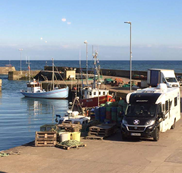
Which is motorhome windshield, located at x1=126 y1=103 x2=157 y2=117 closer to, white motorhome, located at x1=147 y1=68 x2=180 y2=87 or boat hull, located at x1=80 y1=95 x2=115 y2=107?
boat hull, located at x1=80 y1=95 x2=115 y2=107

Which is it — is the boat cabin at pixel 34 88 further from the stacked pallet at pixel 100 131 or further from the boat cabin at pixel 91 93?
the stacked pallet at pixel 100 131

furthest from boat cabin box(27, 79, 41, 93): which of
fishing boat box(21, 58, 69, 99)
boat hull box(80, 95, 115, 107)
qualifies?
boat hull box(80, 95, 115, 107)

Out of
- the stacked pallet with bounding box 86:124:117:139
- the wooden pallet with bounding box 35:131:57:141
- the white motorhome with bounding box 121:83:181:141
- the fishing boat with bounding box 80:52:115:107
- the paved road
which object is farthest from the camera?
the fishing boat with bounding box 80:52:115:107

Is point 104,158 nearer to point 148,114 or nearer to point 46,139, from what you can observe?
point 46,139

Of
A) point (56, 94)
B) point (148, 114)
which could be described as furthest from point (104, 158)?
point (56, 94)

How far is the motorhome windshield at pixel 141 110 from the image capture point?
17.4 m

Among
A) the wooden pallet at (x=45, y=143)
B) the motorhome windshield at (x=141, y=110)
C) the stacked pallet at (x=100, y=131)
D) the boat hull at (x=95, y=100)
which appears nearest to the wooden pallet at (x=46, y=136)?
the wooden pallet at (x=45, y=143)

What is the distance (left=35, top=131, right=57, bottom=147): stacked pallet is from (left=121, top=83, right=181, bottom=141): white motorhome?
3.38m

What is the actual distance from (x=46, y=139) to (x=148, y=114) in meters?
5.19

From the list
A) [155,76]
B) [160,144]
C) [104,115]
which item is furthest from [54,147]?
[155,76]

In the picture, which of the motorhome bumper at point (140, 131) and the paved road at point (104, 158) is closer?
the paved road at point (104, 158)

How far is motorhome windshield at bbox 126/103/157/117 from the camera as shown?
1737 centimetres

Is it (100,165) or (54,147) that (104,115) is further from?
(100,165)

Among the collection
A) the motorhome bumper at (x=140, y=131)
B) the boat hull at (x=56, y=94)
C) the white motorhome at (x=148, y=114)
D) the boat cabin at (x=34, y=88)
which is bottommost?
the boat hull at (x=56, y=94)
